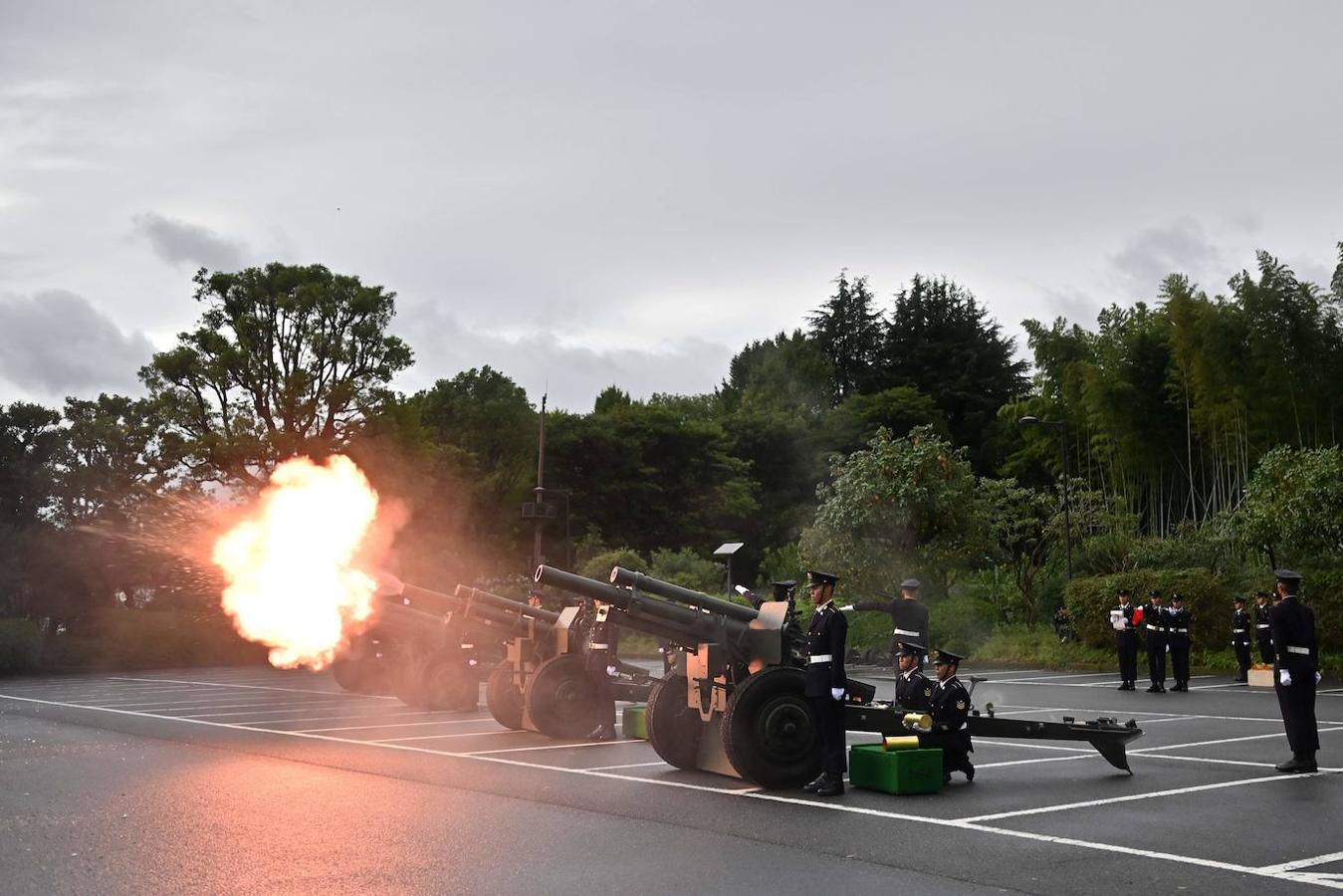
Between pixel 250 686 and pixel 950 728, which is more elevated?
pixel 950 728

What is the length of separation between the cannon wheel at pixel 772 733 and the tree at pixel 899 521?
22781 millimetres

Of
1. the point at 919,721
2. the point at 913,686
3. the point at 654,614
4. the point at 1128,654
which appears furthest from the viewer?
the point at 1128,654

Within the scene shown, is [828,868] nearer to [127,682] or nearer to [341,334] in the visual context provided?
[127,682]

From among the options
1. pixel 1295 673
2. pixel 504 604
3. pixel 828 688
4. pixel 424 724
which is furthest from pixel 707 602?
pixel 424 724

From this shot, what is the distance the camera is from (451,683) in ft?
71.6

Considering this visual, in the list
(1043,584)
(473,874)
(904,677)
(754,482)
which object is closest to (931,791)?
(904,677)

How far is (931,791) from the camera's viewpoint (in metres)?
11.6

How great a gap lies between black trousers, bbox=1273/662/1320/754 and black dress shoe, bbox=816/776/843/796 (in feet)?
14.0

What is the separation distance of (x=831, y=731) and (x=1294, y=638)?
15.3ft

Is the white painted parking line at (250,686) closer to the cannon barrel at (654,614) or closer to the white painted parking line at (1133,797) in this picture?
the cannon barrel at (654,614)

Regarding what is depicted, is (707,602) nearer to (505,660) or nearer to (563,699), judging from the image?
(563,699)

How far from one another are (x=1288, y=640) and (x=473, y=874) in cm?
840

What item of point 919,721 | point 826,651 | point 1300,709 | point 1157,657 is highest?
point 826,651

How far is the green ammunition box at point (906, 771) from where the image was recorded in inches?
455
